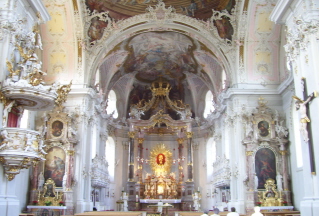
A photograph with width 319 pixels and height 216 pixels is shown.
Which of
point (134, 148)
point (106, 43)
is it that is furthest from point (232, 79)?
point (134, 148)

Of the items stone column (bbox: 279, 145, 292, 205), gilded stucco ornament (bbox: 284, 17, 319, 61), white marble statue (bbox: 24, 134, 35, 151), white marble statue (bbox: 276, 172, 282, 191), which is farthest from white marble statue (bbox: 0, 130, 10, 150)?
stone column (bbox: 279, 145, 292, 205)

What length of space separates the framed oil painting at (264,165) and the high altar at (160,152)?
8.88 m

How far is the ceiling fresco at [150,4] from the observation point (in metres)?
18.7

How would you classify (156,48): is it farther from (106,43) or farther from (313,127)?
(313,127)

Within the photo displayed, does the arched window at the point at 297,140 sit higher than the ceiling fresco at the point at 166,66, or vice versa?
the ceiling fresco at the point at 166,66

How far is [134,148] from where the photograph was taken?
89.1 feet

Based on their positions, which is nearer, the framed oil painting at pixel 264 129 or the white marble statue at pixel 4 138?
the white marble statue at pixel 4 138

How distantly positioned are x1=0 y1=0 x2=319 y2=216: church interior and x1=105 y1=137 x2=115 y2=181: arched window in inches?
2.8

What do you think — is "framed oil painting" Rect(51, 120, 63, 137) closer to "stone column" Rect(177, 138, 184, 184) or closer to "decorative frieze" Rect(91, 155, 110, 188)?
"decorative frieze" Rect(91, 155, 110, 188)

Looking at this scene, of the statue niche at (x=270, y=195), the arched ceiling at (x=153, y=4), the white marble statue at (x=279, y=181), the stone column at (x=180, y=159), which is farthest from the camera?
the stone column at (x=180, y=159)

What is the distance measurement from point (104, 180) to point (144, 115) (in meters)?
7.25

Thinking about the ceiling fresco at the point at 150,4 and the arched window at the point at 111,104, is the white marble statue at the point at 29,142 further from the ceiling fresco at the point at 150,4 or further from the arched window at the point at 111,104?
the arched window at the point at 111,104

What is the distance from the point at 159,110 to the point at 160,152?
3.18 m

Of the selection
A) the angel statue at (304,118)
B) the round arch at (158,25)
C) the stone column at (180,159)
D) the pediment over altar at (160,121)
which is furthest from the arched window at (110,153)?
the angel statue at (304,118)
